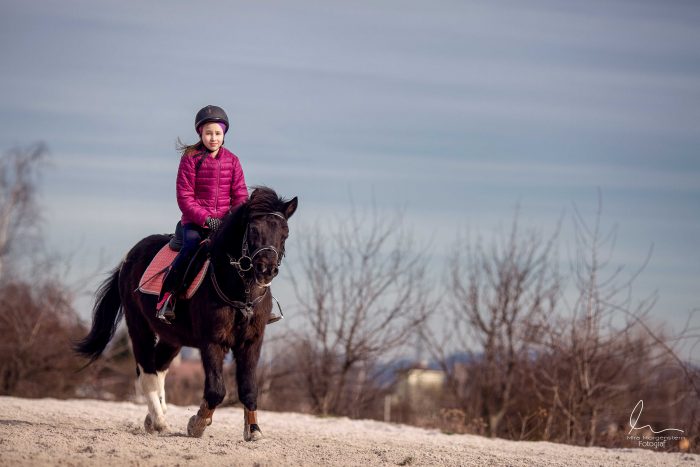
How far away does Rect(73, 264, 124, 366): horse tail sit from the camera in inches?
452

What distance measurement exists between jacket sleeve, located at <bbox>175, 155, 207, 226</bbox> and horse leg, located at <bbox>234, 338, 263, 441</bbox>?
1.38m

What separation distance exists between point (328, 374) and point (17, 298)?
30.6 feet

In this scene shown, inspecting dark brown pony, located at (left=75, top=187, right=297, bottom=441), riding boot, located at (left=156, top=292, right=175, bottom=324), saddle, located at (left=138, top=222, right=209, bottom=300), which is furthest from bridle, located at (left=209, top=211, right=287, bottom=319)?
riding boot, located at (left=156, top=292, right=175, bottom=324)

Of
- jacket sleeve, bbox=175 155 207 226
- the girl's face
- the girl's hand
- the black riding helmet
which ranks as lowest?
the girl's hand

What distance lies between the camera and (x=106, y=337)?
11.5 m

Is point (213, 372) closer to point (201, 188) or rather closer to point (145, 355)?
point (201, 188)

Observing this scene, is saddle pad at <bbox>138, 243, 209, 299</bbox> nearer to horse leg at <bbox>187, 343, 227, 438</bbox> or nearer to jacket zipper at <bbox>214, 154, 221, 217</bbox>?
jacket zipper at <bbox>214, 154, 221, 217</bbox>

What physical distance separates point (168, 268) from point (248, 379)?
1.57 meters

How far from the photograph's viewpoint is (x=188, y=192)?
9.10m

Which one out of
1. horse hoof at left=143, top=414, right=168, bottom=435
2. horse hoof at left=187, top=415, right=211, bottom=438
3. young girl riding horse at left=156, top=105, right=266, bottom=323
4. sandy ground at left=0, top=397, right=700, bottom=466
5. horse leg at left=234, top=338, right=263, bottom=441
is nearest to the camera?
sandy ground at left=0, top=397, right=700, bottom=466

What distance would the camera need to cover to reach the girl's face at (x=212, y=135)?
9078 millimetres

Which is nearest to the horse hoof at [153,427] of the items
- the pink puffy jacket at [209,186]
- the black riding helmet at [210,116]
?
the pink puffy jacket at [209,186]

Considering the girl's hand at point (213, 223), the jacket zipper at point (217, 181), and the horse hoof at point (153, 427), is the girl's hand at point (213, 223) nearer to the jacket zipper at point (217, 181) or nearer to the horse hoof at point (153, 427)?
the jacket zipper at point (217, 181)

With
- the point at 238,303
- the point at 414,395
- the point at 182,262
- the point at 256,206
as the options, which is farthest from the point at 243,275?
the point at 414,395
